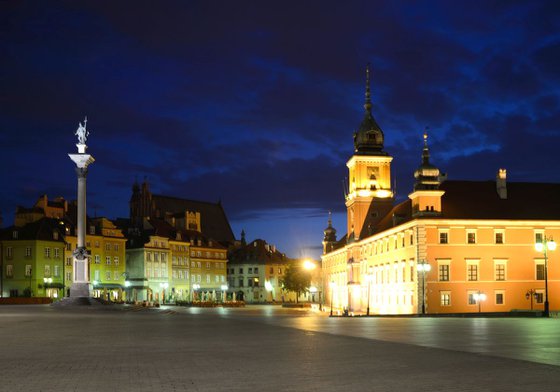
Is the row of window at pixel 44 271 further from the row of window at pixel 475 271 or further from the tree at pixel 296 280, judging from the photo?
the row of window at pixel 475 271

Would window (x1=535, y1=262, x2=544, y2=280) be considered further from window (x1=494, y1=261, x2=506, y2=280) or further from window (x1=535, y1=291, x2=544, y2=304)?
window (x1=494, y1=261, x2=506, y2=280)

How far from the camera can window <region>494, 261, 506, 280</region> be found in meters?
78.7

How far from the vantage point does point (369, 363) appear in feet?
63.3

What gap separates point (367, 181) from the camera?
11875cm

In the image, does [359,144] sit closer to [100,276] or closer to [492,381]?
[100,276]

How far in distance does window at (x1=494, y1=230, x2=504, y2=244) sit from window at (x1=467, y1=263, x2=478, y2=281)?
351 centimetres

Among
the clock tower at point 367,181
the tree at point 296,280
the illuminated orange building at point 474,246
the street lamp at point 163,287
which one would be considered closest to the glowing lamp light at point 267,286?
the tree at point 296,280

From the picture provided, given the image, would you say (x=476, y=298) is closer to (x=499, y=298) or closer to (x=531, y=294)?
(x=499, y=298)

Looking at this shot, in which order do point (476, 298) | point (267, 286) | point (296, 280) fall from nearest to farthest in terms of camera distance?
point (476, 298) → point (296, 280) → point (267, 286)

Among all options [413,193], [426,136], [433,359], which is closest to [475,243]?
[413,193]

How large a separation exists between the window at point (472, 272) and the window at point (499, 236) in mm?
3510

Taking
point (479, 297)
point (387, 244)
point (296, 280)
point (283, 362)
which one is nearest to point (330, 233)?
point (296, 280)

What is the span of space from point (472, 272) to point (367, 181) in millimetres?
41984

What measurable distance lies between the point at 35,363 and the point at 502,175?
72030 mm
